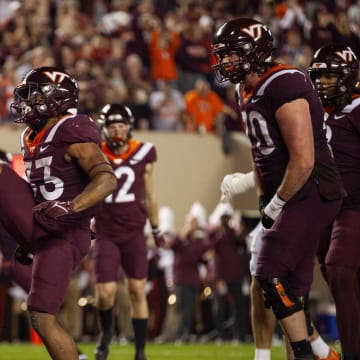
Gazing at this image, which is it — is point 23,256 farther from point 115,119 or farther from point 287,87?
point 115,119

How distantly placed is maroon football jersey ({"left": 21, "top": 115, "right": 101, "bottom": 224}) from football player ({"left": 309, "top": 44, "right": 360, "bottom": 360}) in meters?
1.45

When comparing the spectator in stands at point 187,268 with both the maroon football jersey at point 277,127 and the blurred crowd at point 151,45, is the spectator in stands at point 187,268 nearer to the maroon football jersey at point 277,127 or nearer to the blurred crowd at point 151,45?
the blurred crowd at point 151,45

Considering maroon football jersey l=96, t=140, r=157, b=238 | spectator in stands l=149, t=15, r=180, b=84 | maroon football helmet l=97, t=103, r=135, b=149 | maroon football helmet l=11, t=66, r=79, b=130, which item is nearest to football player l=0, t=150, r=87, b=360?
maroon football helmet l=11, t=66, r=79, b=130

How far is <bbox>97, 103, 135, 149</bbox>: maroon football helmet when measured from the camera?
8688 mm

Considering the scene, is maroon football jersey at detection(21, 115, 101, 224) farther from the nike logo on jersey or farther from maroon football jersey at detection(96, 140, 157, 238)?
maroon football jersey at detection(96, 140, 157, 238)

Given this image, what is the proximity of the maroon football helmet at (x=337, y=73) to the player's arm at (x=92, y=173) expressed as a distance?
1.50m

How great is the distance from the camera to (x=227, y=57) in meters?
5.79

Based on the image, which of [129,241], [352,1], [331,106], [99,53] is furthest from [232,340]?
[331,106]

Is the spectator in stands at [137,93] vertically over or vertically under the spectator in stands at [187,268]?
over

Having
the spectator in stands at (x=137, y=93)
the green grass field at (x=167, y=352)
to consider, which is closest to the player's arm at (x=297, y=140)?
the green grass field at (x=167, y=352)

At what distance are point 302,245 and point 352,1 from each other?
11686 mm

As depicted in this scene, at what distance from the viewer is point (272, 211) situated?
18.3 ft

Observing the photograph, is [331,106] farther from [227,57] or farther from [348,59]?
[227,57]

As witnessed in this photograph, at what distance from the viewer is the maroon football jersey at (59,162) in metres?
5.76
